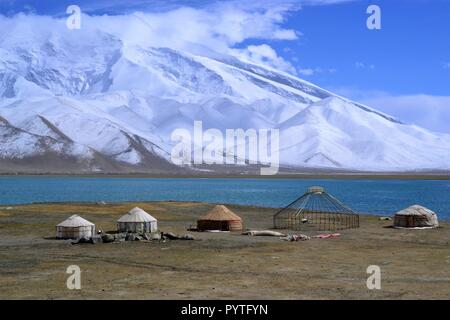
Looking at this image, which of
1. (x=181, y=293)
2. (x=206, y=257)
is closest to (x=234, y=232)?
(x=206, y=257)

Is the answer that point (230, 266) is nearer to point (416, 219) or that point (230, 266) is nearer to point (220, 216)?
point (220, 216)

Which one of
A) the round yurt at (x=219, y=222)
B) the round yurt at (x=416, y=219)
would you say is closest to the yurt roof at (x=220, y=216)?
the round yurt at (x=219, y=222)

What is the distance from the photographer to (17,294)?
21.3 meters

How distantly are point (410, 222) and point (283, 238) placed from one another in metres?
11.1

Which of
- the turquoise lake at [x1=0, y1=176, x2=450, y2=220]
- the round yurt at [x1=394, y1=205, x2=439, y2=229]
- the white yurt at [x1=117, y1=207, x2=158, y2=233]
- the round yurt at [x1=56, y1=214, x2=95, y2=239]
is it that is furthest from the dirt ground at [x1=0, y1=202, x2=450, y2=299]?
the turquoise lake at [x1=0, y1=176, x2=450, y2=220]

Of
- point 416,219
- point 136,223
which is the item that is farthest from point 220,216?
point 416,219

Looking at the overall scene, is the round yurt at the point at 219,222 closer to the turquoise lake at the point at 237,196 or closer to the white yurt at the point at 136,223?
the white yurt at the point at 136,223

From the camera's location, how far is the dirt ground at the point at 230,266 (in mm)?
21734

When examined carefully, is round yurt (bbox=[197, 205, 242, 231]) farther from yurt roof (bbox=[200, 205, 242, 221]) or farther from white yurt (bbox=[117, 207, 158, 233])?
white yurt (bbox=[117, 207, 158, 233])

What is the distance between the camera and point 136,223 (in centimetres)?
4028

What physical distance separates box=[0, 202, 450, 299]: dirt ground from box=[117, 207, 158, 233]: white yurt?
115 inches
